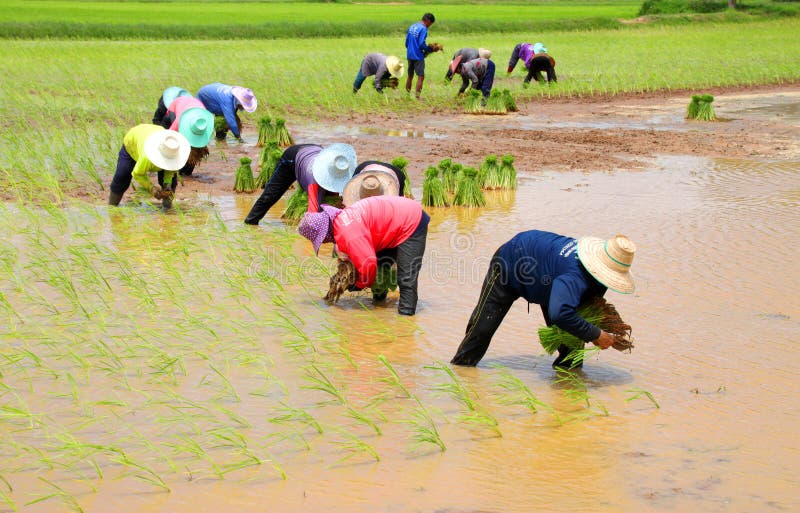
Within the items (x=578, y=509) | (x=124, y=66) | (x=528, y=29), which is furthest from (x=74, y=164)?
(x=528, y=29)

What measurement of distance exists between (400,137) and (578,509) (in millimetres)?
9723

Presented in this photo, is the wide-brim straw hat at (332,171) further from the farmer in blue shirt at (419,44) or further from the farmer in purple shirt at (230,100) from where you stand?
the farmer in blue shirt at (419,44)

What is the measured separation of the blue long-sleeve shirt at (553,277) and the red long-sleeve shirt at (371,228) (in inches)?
40.3

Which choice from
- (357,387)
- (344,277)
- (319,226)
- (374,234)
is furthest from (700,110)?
(357,387)

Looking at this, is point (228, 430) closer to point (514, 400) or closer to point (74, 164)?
point (514, 400)

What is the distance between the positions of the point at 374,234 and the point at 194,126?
365 cm

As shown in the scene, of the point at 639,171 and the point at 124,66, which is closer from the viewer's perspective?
the point at 639,171

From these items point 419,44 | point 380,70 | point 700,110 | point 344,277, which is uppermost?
point 419,44

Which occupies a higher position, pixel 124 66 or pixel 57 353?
pixel 124 66

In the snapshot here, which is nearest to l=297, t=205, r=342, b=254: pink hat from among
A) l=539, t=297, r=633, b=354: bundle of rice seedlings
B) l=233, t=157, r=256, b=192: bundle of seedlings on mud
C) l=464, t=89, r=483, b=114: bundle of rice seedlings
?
l=539, t=297, r=633, b=354: bundle of rice seedlings

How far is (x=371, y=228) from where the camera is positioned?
5.86m

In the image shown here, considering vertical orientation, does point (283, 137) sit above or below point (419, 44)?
below

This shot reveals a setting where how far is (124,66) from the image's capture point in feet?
63.7

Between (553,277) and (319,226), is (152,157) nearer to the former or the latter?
(319,226)
